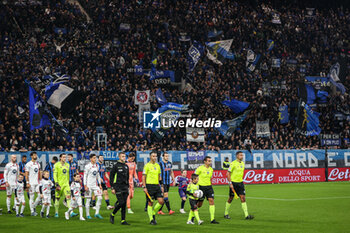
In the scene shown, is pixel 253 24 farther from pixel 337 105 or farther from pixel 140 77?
pixel 140 77

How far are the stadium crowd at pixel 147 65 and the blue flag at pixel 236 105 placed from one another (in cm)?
71

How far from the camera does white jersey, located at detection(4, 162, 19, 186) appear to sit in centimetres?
2120

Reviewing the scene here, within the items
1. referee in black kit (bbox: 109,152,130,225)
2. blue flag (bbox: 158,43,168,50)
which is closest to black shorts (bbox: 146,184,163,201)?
referee in black kit (bbox: 109,152,130,225)

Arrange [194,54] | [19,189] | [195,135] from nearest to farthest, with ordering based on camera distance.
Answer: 1. [19,189]
2. [195,135]
3. [194,54]

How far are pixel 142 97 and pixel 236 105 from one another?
9133 millimetres

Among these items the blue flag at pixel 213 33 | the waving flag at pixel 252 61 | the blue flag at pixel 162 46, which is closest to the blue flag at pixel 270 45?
the waving flag at pixel 252 61

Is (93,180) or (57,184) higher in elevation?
(93,180)

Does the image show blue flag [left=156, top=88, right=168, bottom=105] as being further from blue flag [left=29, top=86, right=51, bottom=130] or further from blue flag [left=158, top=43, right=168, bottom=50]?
blue flag [left=29, top=86, right=51, bottom=130]

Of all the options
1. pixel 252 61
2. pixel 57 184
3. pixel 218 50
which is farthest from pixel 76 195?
pixel 252 61

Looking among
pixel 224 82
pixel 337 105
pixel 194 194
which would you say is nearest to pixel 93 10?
pixel 224 82

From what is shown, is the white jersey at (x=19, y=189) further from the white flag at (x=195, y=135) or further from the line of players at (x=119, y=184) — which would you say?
the white flag at (x=195, y=135)

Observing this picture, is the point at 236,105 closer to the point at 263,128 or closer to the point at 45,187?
the point at 263,128

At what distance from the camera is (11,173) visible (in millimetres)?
21297

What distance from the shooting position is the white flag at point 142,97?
133 feet
